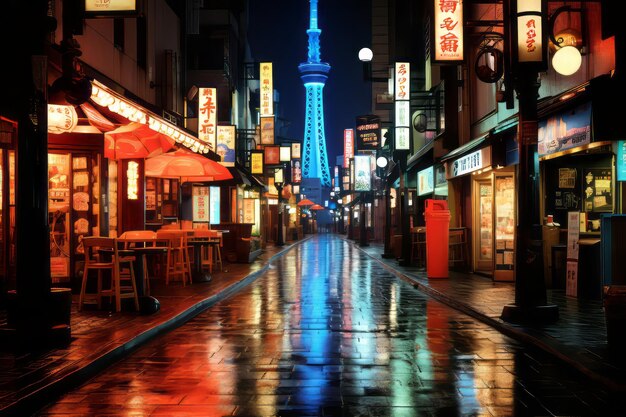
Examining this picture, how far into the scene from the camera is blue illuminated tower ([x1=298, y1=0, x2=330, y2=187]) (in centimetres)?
16325

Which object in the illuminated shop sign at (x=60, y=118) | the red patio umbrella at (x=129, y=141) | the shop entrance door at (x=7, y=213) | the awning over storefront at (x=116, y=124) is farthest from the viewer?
the red patio umbrella at (x=129, y=141)

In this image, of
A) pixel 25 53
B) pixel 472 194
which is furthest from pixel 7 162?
pixel 472 194

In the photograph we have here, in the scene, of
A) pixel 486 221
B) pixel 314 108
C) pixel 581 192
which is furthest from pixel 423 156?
pixel 314 108

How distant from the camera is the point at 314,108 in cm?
16325

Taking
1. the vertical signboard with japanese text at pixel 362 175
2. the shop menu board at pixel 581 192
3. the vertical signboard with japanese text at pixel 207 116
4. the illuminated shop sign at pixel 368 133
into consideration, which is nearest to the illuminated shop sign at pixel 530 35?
the shop menu board at pixel 581 192

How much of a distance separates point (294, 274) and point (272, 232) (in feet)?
119

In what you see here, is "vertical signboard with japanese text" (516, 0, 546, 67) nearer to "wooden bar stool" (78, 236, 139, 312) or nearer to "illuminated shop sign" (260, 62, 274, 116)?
"wooden bar stool" (78, 236, 139, 312)

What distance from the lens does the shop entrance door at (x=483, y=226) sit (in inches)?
761

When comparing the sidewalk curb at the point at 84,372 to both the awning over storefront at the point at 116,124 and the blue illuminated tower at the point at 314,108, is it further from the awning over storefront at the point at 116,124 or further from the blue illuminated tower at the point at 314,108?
the blue illuminated tower at the point at 314,108

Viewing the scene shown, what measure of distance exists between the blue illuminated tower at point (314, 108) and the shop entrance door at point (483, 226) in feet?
465

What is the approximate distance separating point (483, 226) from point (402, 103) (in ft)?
26.3

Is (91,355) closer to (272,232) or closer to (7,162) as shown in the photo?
(7,162)

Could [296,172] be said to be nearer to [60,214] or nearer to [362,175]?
[362,175]

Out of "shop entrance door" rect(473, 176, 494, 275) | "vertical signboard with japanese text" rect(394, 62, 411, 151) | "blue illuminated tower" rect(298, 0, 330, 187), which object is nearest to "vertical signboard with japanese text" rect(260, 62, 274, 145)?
"vertical signboard with japanese text" rect(394, 62, 411, 151)
